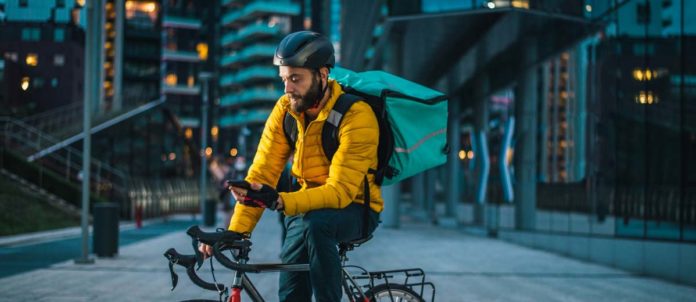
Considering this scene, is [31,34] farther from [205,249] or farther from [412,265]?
[205,249]

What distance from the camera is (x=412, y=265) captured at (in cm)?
1387

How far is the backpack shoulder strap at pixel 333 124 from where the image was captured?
148 inches

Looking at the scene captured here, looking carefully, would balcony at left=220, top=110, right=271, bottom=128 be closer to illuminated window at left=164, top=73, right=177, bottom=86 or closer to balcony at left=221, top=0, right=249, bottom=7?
illuminated window at left=164, top=73, right=177, bottom=86

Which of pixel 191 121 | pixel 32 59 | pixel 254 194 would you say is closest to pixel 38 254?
pixel 32 59

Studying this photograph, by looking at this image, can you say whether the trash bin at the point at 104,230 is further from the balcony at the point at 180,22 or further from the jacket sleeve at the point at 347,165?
the balcony at the point at 180,22

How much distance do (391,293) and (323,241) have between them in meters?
0.92

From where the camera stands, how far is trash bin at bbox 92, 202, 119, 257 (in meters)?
13.7

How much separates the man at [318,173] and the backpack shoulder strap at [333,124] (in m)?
0.02

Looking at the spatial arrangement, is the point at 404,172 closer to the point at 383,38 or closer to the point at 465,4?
the point at 465,4

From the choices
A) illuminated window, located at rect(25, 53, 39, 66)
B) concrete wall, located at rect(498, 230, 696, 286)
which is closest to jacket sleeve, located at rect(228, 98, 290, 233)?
concrete wall, located at rect(498, 230, 696, 286)

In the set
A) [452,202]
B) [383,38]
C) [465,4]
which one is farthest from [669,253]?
[452,202]

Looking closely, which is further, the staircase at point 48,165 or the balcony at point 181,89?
the balcony at point 181,89

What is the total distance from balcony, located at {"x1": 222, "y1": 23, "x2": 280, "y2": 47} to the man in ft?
331

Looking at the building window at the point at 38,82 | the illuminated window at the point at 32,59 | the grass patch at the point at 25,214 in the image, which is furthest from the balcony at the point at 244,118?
the illuminated window at the point at 32,59
